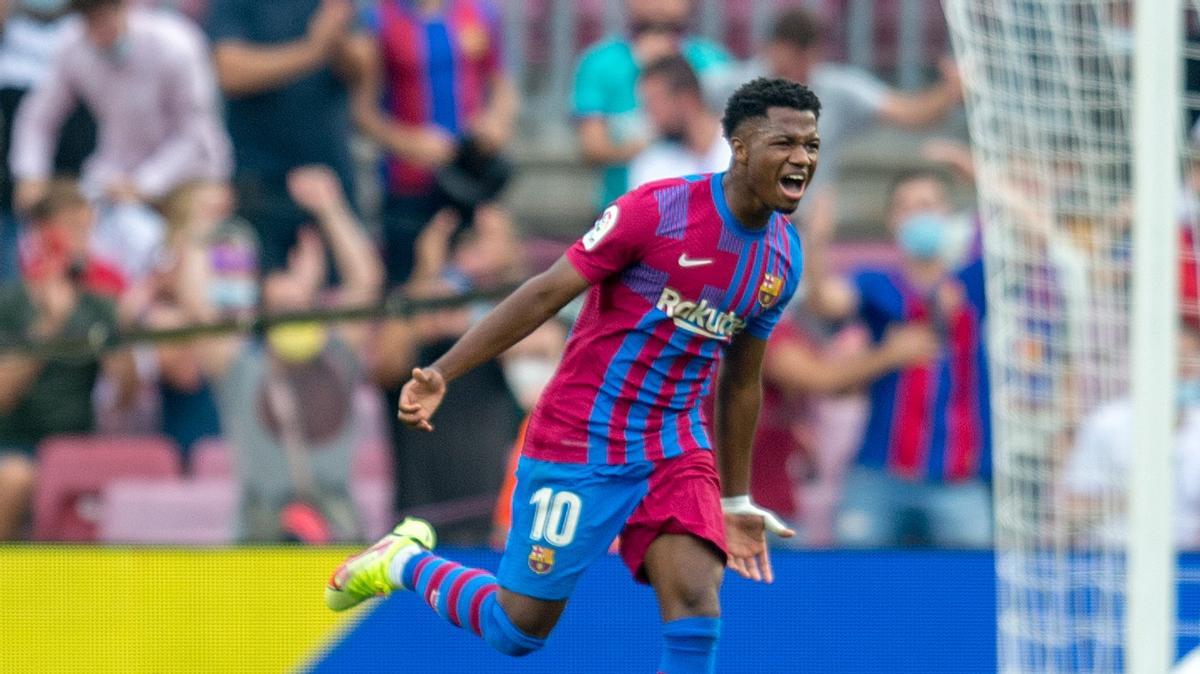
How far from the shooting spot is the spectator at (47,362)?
8.16 meters

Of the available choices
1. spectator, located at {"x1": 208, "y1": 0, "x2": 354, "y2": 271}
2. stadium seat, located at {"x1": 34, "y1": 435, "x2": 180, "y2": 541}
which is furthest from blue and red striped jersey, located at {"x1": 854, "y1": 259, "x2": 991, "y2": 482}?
stadium seat, located at {"x1": 34, "y1": 435, "x2": 180, "y2": 541}

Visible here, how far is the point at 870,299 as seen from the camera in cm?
816

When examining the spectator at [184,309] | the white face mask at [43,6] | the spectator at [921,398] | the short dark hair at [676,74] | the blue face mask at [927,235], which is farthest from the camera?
the white face mask at [43,6]

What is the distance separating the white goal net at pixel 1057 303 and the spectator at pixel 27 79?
4.41 metres

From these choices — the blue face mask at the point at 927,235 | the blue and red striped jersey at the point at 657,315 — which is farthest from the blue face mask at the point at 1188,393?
the blue and red striped jersey at the point at 657,315

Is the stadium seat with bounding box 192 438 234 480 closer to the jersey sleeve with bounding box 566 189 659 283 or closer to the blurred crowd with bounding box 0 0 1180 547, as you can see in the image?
the blurred crowd with bounding box 0 0 1180 547

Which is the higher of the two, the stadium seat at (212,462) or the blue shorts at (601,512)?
the blue shorts at (601,512)

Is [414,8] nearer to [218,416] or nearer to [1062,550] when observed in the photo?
[218,416]

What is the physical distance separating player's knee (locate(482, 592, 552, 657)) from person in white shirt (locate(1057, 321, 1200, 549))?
8.33 feet

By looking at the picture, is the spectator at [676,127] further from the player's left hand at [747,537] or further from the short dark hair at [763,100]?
the short dark hair at [763,100]

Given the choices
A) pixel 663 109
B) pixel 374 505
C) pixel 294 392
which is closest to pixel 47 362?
pixel 294 392

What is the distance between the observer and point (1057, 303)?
7.08 meters

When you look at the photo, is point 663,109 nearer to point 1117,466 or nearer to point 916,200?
point 916,200

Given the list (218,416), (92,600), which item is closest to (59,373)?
(218,416)
